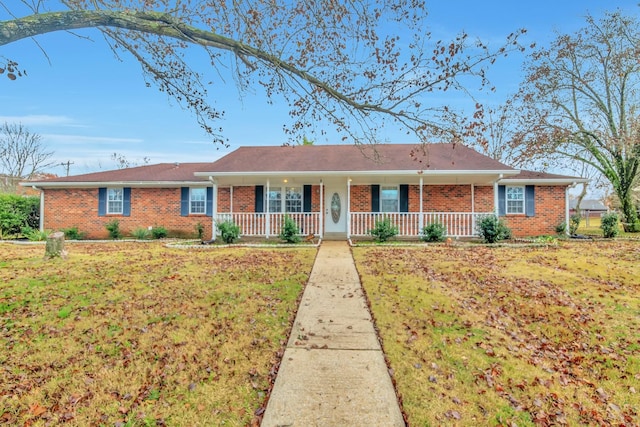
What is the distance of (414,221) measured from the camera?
13891 millimetres

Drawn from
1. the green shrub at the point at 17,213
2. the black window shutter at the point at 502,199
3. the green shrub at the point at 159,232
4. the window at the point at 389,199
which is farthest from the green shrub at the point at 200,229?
the black window shutter at the point at 502,199

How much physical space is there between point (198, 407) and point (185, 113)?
5.80 m

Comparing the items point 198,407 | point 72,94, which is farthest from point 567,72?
point 72,94

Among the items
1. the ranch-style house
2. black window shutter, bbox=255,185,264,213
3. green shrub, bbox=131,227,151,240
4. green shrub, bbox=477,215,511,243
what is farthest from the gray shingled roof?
green shrub, bbox=131,227,151,240

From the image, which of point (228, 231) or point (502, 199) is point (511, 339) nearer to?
point (228, 231)

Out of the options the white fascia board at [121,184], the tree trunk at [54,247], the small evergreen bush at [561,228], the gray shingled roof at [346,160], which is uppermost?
the gray shingled roof at [346,160]

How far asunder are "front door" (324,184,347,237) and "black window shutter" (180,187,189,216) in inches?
265

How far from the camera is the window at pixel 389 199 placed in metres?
14.6

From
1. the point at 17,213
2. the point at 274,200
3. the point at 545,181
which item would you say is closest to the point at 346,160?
the point at 274,200

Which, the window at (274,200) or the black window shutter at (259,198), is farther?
the window at (274,200)

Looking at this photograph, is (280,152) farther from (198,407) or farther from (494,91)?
(198,407)

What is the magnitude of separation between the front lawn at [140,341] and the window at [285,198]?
7.03m

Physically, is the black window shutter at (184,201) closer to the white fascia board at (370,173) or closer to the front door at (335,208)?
the white fascia board at (370,173)

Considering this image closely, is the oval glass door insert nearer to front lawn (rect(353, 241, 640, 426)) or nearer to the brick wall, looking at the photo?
front lawn (rect(353, 241, 640, 426))
